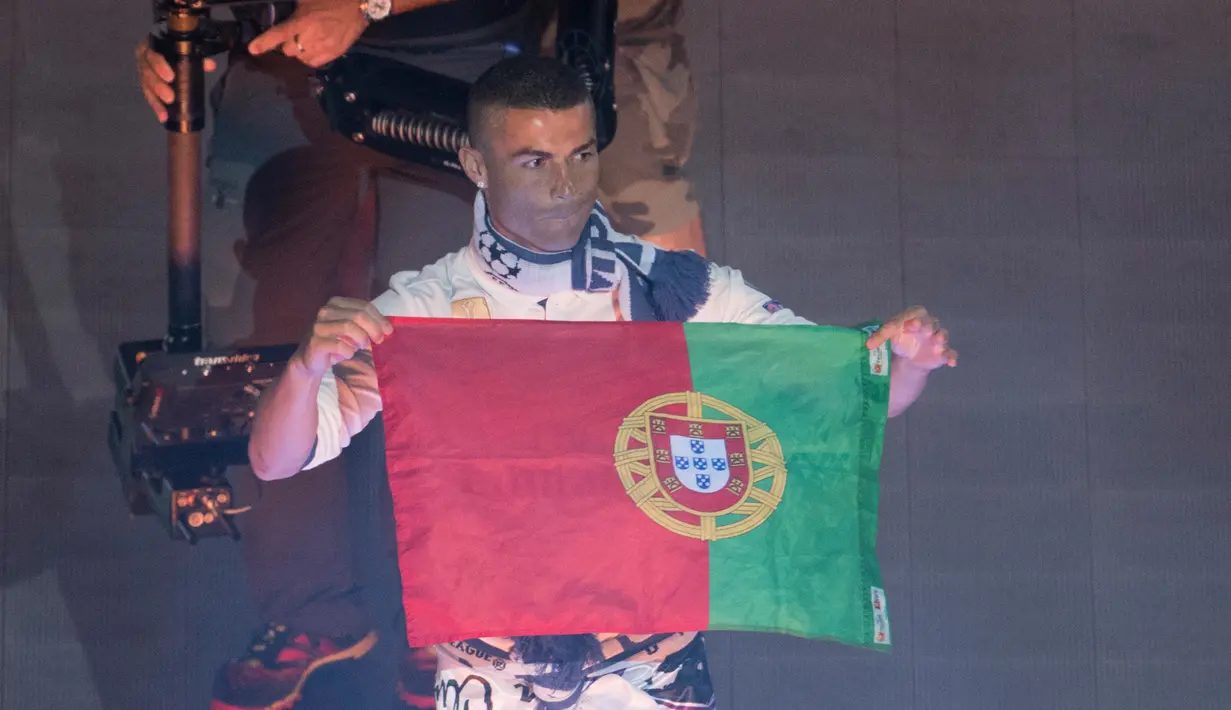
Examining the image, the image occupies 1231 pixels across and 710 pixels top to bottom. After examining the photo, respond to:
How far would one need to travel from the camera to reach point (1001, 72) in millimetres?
3498

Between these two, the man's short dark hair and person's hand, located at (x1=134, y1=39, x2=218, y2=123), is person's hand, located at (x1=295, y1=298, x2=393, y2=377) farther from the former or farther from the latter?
person's hand, located at (x1=134, y1=39, x2=218, y2=123)

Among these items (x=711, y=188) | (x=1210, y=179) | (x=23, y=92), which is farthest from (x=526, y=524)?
(x=1210, y=179)

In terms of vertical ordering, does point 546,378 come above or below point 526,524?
above

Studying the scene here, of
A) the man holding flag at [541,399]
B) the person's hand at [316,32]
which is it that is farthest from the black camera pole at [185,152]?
the man holding flag at [541,399]

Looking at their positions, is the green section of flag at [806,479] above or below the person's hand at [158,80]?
below

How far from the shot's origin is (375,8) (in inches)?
104

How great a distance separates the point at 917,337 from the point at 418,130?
1.19 metres

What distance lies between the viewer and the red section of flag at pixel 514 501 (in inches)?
77.7

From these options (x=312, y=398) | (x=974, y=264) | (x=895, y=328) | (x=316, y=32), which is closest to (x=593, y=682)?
(x=312, y=398)

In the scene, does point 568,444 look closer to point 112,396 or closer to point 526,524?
point 526,524

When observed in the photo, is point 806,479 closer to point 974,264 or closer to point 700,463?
point 700,463

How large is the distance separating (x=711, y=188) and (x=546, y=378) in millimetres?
1464

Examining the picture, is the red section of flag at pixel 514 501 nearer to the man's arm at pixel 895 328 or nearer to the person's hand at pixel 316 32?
the man's arm at pixel 895 328

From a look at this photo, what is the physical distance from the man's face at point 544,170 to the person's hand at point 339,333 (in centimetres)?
33
